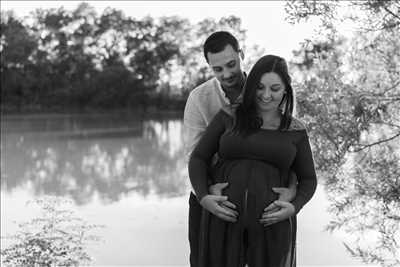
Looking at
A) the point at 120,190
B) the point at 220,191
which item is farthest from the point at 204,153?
the point at 120,190

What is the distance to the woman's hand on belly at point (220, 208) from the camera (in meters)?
1.21

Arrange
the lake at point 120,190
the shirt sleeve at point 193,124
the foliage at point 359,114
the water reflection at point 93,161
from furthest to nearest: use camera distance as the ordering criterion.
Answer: the water reflection at point 93,161, the lake at point 120,190, the foliage at point 359,114, the shirt sleeve at point 193,124

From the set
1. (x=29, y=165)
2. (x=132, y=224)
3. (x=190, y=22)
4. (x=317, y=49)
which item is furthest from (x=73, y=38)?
(x=317, y=49)

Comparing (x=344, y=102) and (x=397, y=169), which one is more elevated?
(x=344, y=102)

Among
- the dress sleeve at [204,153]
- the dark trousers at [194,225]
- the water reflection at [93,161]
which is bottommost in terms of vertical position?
the water reflection at [93,161]

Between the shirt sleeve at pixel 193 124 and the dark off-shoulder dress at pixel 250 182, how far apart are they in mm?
57

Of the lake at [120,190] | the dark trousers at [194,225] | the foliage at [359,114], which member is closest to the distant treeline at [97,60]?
the lake at [120,190]

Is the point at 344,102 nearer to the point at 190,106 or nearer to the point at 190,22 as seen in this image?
the point at 190,106

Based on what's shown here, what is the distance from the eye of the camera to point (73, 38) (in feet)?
72.3

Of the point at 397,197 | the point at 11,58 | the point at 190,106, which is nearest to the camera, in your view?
the point at 190,106

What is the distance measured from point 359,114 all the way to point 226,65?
97cm

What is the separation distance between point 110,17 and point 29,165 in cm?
1353

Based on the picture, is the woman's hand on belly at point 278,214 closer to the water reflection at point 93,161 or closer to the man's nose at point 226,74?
the man's nose at point 226,74

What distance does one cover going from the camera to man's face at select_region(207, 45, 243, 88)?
1269 millimetres
